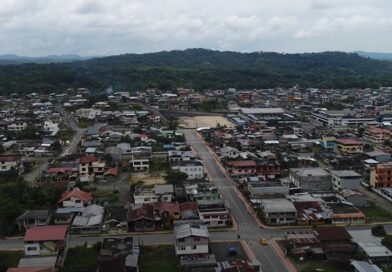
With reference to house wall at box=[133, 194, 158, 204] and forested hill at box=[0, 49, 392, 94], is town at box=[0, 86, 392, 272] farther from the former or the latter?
forested hill at box=[0, 49, 392, 94]

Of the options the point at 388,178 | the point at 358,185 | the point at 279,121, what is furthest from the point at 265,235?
the point at 279,121

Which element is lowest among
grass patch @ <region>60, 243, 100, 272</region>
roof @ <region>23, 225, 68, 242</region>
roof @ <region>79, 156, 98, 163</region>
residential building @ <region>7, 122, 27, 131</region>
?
residential building @ <region>7, 122, 27, 131</region>

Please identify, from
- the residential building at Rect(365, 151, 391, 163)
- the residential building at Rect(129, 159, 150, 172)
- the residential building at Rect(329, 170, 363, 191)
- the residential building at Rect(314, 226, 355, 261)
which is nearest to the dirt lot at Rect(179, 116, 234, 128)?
the residential building at Rect(129, 159, 150, 172)

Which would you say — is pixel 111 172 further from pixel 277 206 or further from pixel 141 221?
pixel 277 206

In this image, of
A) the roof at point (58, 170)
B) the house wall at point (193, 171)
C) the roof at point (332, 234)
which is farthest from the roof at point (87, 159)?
the roof at point (332, 234)

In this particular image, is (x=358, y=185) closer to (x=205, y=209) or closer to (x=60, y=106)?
(x=205, y=209)

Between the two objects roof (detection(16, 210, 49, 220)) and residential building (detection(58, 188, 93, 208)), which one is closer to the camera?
roof (detection(16, 210, 49, 220))
